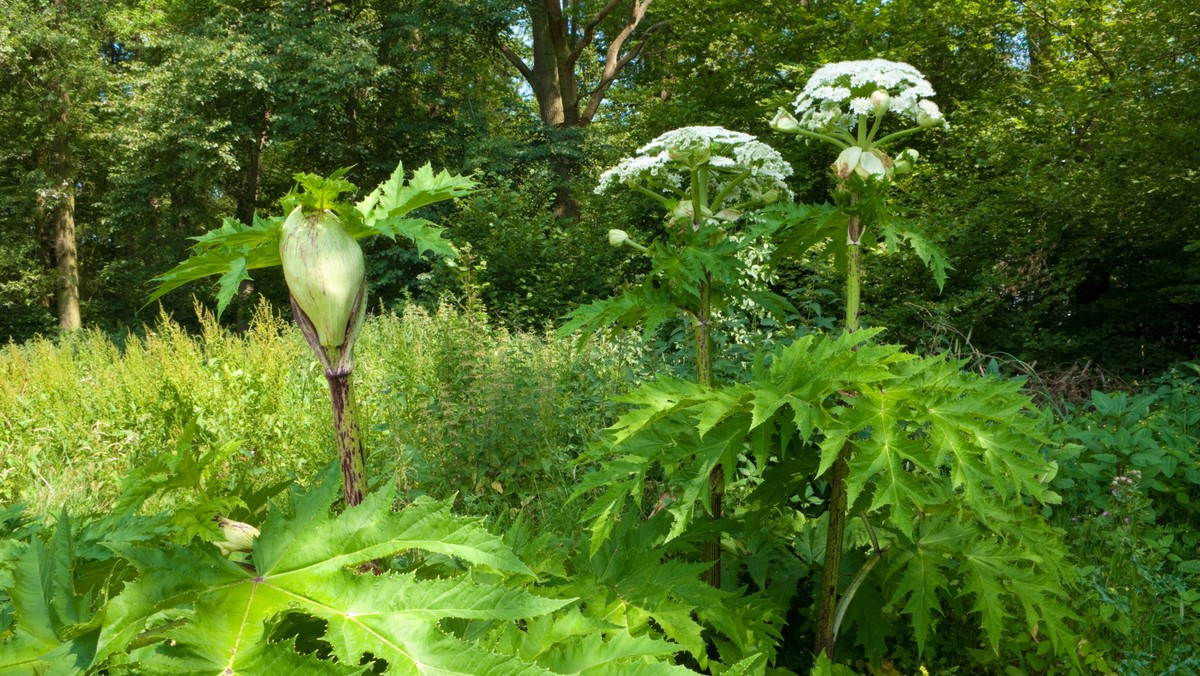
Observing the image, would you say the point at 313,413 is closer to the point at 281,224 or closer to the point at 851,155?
the point at 851,155

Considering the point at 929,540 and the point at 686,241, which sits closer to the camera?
the point at 929,540

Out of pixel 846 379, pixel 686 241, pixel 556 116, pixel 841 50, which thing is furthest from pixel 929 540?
pixel 556 116

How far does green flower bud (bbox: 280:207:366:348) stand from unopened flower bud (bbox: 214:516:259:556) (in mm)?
286

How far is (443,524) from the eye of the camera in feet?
2.87

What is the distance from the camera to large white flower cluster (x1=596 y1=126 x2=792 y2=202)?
1.99 metres

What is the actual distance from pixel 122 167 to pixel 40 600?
20.6 metres

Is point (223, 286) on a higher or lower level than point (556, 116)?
lower

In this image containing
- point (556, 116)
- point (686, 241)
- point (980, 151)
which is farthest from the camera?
point (556, 116)

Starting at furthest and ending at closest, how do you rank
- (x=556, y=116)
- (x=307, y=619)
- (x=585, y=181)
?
(x=556, y=116)
(x=585, y=181)
(x=307, y=619)

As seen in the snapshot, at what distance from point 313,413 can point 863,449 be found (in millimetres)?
4422

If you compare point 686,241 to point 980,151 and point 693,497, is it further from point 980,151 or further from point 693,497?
point 980,151

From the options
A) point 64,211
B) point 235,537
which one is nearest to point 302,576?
point 235,537

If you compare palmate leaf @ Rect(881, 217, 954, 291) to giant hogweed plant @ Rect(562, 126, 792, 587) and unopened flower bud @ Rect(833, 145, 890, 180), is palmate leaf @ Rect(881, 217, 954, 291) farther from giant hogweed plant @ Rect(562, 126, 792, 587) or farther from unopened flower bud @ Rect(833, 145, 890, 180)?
giant hogweed plant @ Rect(562, 126, 792, 587)

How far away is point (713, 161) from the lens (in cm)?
201
